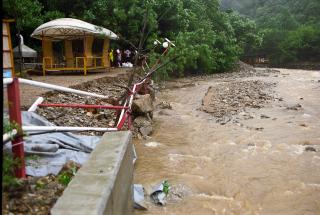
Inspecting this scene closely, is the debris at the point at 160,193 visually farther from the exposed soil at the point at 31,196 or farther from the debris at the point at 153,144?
the debris at the point at 153,144

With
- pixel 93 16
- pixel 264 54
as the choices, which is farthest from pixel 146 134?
pixel 264 54

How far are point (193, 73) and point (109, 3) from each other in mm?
9053

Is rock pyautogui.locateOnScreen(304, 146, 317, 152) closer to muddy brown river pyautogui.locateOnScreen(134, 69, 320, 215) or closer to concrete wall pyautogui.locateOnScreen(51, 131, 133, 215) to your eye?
muddy brown river pyautogui.locateOnScreen(134, 69, 320, 215)

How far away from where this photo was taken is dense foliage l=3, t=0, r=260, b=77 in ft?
49.0

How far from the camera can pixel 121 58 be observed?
2441cm

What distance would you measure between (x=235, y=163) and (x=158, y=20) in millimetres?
12286

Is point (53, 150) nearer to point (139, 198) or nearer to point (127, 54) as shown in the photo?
point (139, 198)

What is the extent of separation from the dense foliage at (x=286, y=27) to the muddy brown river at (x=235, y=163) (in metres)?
34.9

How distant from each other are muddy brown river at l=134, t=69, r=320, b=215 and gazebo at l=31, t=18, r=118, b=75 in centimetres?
579

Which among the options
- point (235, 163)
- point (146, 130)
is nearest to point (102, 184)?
point (235, 163)

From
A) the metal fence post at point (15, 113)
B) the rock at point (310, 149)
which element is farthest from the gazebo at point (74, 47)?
the metal fence post at point (15, 113)

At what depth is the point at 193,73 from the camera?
92.7 ft

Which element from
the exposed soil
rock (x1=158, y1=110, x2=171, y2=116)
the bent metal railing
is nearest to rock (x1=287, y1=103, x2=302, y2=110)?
rock (x1=158, y1=110, x2=171, y2=116)

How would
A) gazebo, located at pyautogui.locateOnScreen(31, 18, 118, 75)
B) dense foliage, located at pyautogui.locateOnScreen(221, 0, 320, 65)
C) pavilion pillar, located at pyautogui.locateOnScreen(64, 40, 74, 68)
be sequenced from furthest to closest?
dense foliage, located at pyautogui.locateOnScreen(221, 0, 320, 65) < pavilion pillar, located at pyautogui.locateOnScreen(64, 40, 74, 68) < gazebo, located at pyautogui.locateOnScreen(31, 18, 118, 75)
